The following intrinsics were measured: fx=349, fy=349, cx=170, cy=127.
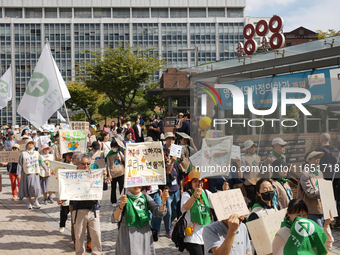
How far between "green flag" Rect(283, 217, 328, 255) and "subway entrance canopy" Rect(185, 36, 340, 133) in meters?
2.97

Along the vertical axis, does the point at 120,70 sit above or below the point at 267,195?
above

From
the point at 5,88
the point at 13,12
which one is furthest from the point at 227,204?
the point at 13,12

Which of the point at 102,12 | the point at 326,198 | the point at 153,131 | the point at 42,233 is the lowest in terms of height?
the point at 42,233

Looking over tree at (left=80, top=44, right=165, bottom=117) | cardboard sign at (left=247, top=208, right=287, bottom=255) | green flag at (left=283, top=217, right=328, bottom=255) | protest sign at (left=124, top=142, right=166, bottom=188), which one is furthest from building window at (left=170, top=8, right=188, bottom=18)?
green flag at (left=283, top=217, right=328, bottom=255)

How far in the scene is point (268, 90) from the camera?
19.5ft

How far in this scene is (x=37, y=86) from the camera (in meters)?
9.04

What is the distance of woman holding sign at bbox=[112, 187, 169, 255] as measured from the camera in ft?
14.5

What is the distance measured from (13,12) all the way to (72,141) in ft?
272

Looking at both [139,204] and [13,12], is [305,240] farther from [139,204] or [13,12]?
[13,12]

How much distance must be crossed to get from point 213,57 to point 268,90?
73.0 m

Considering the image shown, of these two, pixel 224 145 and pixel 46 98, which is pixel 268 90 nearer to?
pixel 224 145

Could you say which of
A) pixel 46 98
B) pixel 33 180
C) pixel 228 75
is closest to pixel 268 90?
pixel 228 75

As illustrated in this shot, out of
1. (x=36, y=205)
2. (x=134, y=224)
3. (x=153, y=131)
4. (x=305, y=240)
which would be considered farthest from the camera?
(x=153, y=131)

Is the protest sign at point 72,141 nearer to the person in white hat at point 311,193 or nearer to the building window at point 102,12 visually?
the person in white hat at point 311,193
